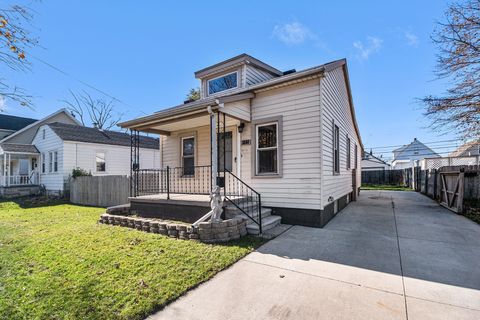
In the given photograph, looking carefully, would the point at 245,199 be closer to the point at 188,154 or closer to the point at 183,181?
the point at 183,181

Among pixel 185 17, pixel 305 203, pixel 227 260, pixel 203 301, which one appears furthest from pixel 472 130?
pixel 185 17

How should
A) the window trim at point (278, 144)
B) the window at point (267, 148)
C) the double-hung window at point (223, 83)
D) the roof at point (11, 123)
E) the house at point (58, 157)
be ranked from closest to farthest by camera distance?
the window trim at point (278, 144) < the window at point (267, 148) < the double-hung window at point (223, 83) < the house at point (58, 157) < the roof at point (11, 123)

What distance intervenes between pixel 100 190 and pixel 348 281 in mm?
11699

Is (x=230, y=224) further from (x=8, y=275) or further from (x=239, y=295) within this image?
(x=8, y=275)

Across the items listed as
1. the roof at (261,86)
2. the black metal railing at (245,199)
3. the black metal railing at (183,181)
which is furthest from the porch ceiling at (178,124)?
the black metal railing at (245,199)

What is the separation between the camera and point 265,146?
686 cm

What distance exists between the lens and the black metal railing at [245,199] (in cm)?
558

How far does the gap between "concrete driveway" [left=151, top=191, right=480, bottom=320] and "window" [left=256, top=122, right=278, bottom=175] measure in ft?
7.04

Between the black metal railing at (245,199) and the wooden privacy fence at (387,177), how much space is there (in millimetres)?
20165

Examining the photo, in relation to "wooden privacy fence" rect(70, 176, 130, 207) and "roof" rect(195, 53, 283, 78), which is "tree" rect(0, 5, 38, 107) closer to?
"roof" rect(195, 53, 283, 78)

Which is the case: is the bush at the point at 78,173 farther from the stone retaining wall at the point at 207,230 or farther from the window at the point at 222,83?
the stone retaining wall at the point at 207,230

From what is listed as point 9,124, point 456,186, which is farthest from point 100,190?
point 9,124

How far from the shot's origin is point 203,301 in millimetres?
2756

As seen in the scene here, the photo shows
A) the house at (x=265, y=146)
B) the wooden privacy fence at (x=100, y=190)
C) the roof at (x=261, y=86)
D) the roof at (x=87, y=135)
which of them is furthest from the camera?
the roof at (x=87, y=135)
